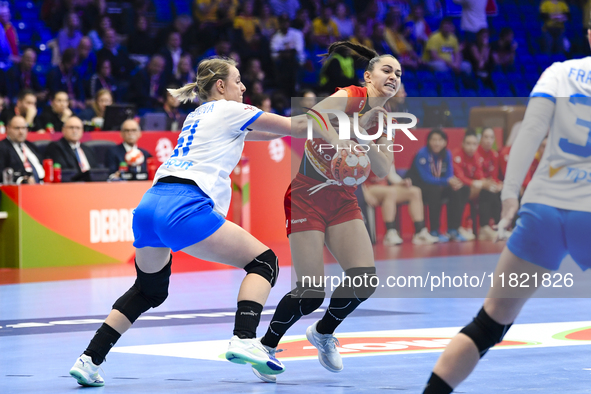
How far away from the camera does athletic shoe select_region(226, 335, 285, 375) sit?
410cm

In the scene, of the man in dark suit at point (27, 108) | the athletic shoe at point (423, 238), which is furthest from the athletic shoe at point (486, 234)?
the man in dark suit at point (27, 108)

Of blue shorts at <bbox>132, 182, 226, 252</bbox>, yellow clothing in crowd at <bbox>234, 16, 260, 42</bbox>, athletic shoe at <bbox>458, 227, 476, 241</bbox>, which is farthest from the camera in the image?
yellow clothing in crowd at <bbox>234, 16, 260, 42</bbox>

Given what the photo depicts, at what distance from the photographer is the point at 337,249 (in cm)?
488

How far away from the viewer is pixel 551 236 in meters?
3.23

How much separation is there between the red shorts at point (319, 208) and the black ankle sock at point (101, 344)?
1134mm

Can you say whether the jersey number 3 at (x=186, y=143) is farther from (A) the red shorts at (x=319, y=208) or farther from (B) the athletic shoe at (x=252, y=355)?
(B) the athletic shoe at (x=252, y=355)

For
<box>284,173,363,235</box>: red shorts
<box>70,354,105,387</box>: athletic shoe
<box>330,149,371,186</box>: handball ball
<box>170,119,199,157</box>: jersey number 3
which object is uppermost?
<box>170,119,199,157</box>: jersey number 3

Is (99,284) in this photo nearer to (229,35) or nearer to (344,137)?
(344,137)

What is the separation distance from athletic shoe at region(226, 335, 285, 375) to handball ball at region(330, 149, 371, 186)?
1144 millimetres

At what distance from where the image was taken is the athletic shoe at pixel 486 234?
12758mm

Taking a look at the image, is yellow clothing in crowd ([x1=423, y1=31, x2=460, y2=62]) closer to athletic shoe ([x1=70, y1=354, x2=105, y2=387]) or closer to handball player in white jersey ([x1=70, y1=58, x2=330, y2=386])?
handball player in white jersey ([x1=70, y1=58, x2=330, y2=386])

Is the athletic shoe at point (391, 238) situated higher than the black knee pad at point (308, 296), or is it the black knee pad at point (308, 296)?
the black knee pad at point (308, 296)

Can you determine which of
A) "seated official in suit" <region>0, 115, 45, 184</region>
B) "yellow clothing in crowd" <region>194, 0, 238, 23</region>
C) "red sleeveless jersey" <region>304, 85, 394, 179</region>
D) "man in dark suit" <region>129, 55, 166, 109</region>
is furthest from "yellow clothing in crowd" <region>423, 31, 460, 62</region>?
"red sleeveless jersey" <region>304, 85, 394, 179</region>

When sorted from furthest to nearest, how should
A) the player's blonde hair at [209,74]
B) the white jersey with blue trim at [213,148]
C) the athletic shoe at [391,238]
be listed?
the athletic shoe at [391,238] → the player's blonde hair at [209,74] → the white jersey with blue trim at [213,148]
